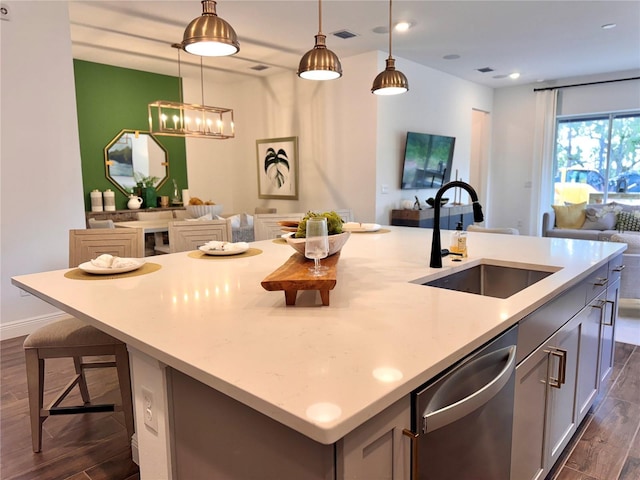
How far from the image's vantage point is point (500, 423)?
1279 millimetres

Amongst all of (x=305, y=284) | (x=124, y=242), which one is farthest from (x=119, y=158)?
(x=305, y=284)

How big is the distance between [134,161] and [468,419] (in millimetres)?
6124

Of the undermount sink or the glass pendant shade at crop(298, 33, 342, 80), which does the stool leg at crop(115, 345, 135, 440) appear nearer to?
the undermount sink

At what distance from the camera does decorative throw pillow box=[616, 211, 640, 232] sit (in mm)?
5789

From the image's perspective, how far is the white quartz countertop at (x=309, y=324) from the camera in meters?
0.80

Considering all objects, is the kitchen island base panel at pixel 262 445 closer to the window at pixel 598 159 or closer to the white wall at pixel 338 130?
the white wall at pixel 338 130

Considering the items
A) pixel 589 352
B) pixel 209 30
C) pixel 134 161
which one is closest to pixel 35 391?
pixel 209 30

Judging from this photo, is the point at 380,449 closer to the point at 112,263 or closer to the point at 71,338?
the point at 112,263

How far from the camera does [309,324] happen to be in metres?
1.17

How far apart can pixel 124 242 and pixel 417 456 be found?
2092mm

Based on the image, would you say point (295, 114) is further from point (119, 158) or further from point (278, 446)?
point (278, 446)

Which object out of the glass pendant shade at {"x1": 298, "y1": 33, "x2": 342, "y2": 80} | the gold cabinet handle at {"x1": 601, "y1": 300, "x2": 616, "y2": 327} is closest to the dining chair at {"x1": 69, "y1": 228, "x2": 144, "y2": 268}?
the glass pendant shade at {"x1": 298, "y1": 33, "x2": 342, "y2": 80}

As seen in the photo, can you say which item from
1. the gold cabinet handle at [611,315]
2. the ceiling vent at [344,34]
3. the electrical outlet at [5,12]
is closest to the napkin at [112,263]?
the gold cabinet handle at [611,315]

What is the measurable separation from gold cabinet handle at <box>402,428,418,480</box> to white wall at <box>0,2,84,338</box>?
3694mm
